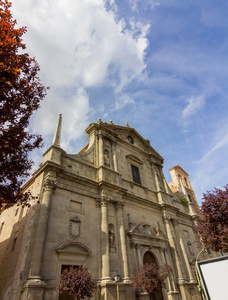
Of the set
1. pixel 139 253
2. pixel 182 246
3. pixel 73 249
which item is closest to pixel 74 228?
pixel 73 249

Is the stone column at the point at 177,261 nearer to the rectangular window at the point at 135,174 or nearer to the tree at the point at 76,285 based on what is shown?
the rectangular window at the point at 135,174

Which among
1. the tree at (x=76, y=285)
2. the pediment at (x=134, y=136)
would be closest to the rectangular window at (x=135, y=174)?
the pediment at (x=134, y=136)

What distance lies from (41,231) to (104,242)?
4.05m

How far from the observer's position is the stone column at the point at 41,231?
28.0 feet

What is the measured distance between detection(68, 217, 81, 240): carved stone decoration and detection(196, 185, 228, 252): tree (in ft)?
25.5

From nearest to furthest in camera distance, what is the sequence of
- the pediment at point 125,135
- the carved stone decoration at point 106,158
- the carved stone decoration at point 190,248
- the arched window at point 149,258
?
the arched window at point 149,258 → the carved stone decoration at point 106,158 → the pediment at point 125,135 → the carved stone decoration at point 190,248

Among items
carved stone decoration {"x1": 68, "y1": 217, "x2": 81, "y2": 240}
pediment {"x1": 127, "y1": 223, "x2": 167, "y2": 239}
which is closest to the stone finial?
carved stone decoration {"x1": 68, "y1": 217, "x2": 81, "y2": 240}

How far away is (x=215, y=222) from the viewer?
493 inches

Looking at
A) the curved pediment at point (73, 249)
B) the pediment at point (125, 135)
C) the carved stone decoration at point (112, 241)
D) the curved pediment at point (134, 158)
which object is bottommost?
the curved pediment at point (73, 249)

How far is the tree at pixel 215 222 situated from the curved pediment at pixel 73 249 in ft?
23.9

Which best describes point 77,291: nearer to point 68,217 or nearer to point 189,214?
point 68,217

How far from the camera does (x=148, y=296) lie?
1185 cm

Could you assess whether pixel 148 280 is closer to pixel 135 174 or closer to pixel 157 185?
pixel 135 174

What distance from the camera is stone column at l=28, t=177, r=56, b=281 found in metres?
8.54
